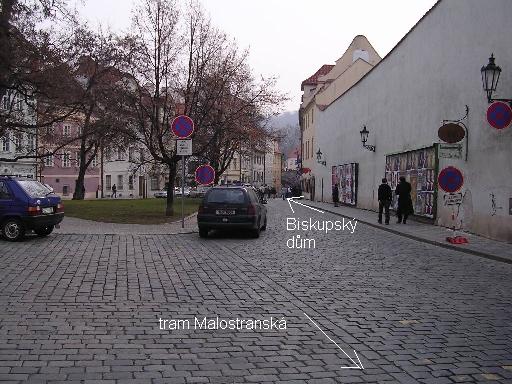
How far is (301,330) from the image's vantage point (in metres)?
6.24

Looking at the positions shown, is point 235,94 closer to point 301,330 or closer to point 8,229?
point 8,229

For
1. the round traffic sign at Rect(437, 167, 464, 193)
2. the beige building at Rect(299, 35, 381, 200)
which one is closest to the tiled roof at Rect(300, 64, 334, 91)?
the beige building at Rect(299, 35, 381, 200)

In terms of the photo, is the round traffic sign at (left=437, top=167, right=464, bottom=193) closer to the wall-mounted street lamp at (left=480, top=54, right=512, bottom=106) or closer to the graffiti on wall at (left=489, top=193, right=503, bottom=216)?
the graffiti on wall at (left=489, top=193, right=503, bottom=216)

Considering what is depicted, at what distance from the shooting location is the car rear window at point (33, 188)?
14880 millimetres

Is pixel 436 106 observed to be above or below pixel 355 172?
above

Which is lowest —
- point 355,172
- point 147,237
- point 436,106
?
point 147,237

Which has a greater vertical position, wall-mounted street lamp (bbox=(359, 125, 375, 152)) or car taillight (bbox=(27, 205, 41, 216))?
wall-mounted street lamp (bbox=(359, 125, 375, 152))

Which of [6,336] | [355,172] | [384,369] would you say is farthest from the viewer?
[355,172]

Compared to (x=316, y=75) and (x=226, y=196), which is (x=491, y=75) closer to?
(x=226, y=196)

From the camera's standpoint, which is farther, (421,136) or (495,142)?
(421,136)

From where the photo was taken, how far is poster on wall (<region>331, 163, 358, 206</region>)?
3646 centimetres

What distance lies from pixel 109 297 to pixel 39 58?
63.4 ft

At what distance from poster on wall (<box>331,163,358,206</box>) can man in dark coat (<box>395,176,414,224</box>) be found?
1377 centimetres

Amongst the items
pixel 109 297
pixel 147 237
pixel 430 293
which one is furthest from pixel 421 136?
pixel 109 297
